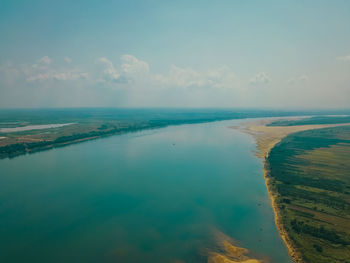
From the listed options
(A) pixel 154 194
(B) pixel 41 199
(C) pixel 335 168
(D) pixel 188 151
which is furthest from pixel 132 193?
(C) pixel 335 168

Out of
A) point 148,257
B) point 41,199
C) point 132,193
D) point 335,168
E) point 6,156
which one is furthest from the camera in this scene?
point 6,156

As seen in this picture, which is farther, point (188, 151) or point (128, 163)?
point (188, 151)

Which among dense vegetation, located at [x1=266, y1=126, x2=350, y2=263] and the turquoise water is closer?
dense vegetation, located at [x1=266, y1=126, x2=350, y2=263]

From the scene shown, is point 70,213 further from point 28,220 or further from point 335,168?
point 335,168

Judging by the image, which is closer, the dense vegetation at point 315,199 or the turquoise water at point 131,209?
the dense vegetation at point 315,199
